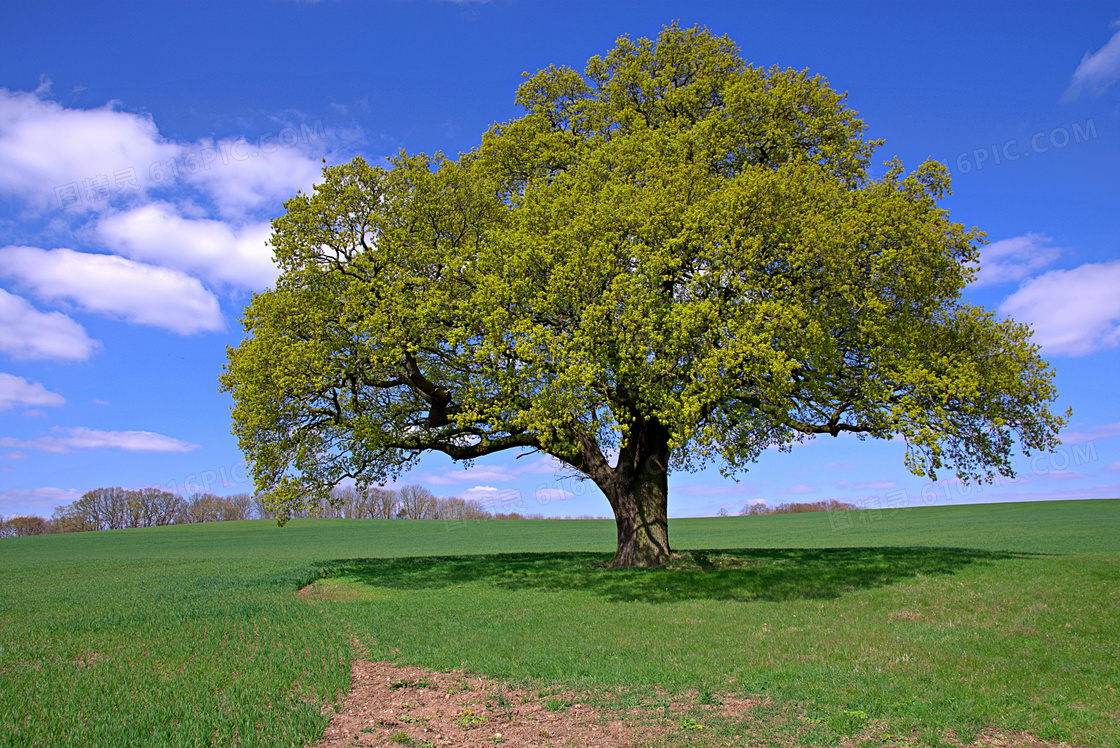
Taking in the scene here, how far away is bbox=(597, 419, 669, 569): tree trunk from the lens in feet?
72.1

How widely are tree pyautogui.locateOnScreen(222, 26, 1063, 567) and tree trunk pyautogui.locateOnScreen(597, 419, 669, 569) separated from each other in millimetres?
79

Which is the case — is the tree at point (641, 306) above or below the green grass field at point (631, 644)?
above

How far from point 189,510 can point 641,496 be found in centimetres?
11520

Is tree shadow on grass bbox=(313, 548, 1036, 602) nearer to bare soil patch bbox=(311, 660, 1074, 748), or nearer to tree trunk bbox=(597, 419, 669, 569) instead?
→ tree trunk bbox=(597, 419, 669, 569)

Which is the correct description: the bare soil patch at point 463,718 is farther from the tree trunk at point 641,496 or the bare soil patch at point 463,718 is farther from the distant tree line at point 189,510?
the distant tree line at point 189,510

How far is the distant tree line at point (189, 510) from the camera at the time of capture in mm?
101188

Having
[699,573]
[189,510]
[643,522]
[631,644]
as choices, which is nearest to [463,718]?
[631,644]

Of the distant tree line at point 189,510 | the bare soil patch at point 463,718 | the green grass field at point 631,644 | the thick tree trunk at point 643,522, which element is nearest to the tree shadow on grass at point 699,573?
the green grass field at point 631,644

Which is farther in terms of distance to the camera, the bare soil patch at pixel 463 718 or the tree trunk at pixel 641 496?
the tree trunk at pixel 641 496

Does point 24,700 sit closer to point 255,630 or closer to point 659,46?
point 255,630

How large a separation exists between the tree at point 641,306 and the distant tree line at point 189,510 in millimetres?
83026

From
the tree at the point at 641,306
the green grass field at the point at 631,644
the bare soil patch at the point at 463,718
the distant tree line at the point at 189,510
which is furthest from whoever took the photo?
the distant tree line at the point at 189,510

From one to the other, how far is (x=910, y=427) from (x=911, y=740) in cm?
1081

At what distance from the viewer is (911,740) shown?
7109 millimetres
